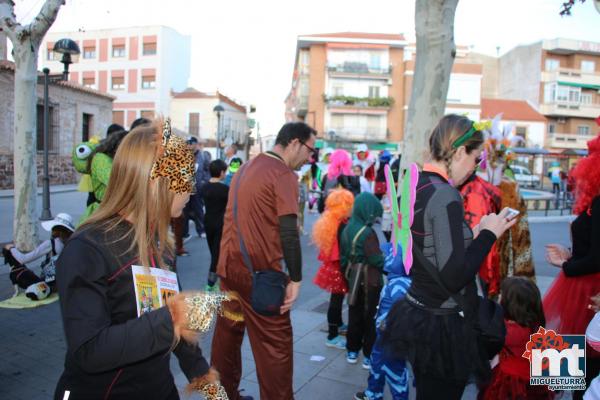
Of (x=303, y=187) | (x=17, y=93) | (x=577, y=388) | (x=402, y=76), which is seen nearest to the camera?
(x=577, y=388)

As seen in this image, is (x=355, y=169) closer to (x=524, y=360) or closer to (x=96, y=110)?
(x=524, y=360)

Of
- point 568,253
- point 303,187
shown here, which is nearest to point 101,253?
point 568,253

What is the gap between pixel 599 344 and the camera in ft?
6.40

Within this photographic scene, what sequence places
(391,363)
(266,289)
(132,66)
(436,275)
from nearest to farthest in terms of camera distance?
(436,275)
(266,289)
(391,363)
(132,66)

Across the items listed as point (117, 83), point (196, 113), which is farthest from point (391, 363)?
point (117, 83)

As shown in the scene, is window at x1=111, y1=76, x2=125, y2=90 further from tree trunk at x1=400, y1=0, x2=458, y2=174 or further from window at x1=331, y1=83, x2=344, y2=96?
tree trunk at x1=400, y1=0, x2=458, y2=174

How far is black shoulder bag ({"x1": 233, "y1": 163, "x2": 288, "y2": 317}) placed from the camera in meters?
2.72

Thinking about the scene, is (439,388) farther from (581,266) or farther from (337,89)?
(337,89)

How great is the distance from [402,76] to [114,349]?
4722cm

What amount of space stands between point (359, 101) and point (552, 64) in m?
22.9

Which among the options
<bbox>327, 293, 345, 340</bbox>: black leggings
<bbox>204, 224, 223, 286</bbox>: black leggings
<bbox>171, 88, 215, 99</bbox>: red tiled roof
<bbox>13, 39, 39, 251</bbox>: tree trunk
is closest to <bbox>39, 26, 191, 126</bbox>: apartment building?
<bbox>171, 88, 215, 99</bbox>: red tiled roof

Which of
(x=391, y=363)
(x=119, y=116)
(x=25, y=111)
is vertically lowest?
(x=391, y=363)

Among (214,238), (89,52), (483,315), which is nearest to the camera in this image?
(483,315)

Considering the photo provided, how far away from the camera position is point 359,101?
1775 inches
